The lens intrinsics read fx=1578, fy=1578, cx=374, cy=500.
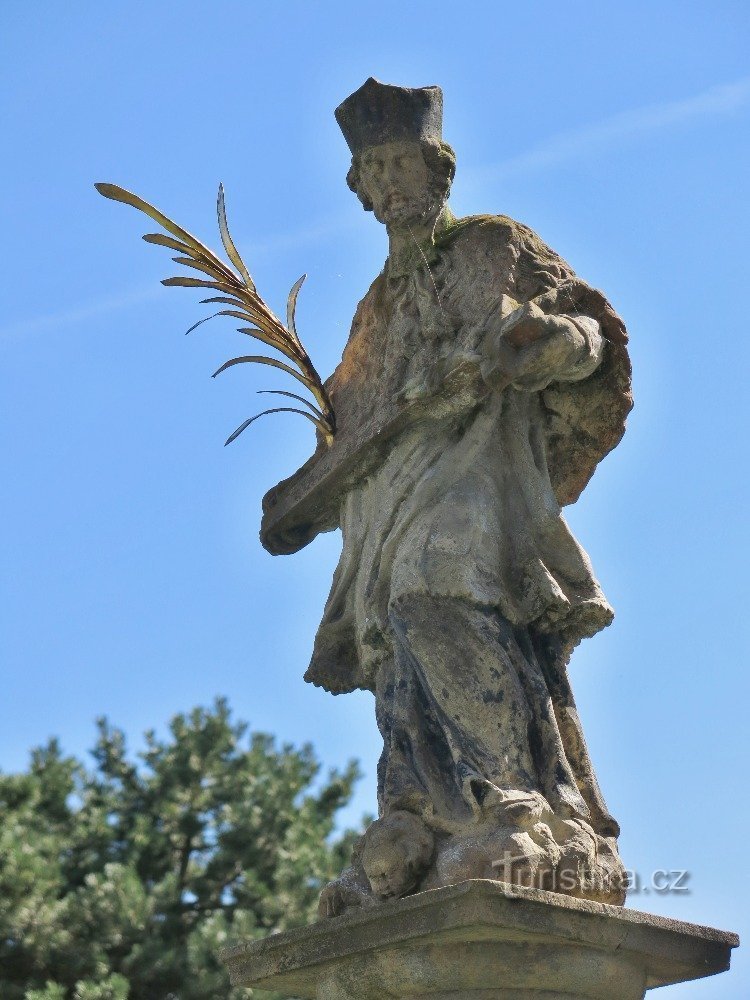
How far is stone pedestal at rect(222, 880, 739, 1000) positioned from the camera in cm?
453

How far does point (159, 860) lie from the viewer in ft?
50.4

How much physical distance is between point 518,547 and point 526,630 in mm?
290

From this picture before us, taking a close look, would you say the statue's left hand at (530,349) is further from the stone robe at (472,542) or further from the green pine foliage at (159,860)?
the green pine foliage at (159,860)

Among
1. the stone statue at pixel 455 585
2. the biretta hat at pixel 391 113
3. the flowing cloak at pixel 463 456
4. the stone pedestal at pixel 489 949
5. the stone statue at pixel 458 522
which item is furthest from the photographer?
the biretta hat at pixel 391 113

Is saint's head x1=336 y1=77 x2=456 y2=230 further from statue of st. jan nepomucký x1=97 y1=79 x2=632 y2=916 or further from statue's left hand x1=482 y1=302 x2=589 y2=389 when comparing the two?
statue's left hand x1=482 y1=302 x2=589 y2=389

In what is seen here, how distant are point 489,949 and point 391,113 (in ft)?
10.0

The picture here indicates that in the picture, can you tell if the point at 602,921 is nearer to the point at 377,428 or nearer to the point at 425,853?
the point at 425,853

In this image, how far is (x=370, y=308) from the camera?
6.34 metres

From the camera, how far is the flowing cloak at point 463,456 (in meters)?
5.41

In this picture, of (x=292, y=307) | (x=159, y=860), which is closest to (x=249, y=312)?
(x=292, y=307)

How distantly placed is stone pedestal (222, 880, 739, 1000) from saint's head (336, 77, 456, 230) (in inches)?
105

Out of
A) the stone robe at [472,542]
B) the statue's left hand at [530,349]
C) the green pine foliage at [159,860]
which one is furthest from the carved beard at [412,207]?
the green pine foliage at [159,860]

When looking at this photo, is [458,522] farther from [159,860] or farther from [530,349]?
[159,860]

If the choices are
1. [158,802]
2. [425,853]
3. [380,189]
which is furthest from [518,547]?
[158,802]
